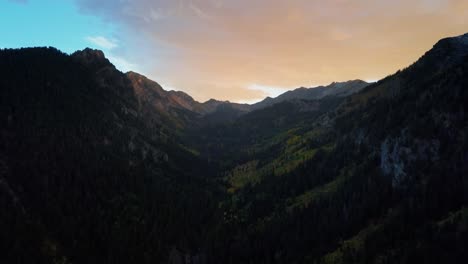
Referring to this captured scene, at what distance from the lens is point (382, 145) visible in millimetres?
196375

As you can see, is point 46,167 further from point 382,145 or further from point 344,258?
point 382,145

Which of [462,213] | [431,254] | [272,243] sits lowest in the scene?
[272,243]

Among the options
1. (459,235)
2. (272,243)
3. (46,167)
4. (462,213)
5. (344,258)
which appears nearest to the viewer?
(459,235)

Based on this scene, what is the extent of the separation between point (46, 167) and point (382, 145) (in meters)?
171

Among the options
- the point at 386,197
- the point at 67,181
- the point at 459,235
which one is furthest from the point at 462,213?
the point at 67,181

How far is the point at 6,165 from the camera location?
6545 inches

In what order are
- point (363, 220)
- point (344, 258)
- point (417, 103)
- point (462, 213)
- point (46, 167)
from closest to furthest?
point (462, 213) < point (344, 258) < point (363, 220) < point (46, 167) < point (417, 103)

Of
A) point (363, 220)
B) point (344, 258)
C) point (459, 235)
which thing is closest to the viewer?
point (459, 235)

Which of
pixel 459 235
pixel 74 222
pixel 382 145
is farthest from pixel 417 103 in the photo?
pixel 74 222

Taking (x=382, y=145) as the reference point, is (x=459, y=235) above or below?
below

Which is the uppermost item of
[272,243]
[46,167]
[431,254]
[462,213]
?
[46,167]

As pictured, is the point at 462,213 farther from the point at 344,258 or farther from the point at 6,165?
the point at 6,165

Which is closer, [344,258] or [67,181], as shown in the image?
[344,258]

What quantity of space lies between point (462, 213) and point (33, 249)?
5536 inches
